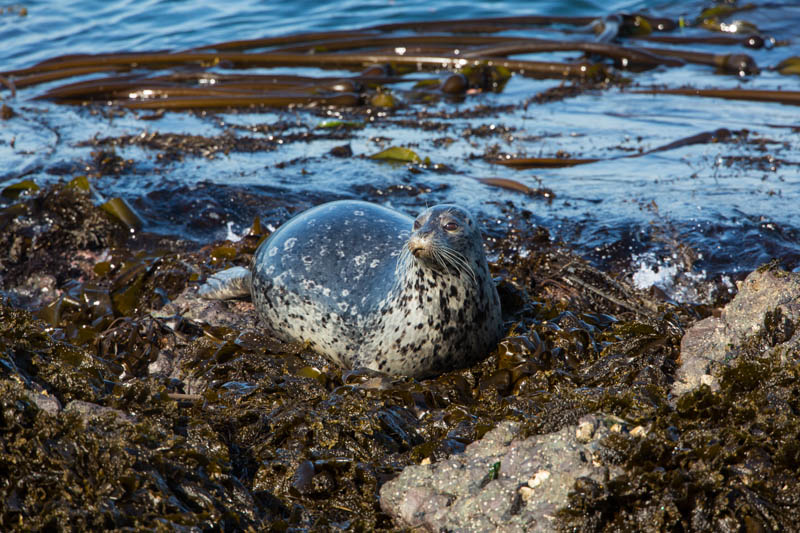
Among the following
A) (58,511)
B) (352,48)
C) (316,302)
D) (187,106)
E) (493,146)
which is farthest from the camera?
(352,48)

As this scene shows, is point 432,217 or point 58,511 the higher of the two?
point 432,217

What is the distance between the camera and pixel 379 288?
13.7ft

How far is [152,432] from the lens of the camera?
279cm

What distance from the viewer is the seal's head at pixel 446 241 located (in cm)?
358

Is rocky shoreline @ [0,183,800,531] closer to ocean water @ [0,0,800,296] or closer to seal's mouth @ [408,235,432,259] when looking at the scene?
seal's mouth @ [408,235,432,259]

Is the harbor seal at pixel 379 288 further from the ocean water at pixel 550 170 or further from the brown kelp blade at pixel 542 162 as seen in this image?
the brown kelp blade at pixel 542 162

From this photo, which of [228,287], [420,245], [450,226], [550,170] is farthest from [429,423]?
[550,170]

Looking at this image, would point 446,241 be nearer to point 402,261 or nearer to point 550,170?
point 402,261

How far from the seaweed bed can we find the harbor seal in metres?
0.14

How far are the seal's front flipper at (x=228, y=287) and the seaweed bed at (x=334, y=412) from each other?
0.14 m

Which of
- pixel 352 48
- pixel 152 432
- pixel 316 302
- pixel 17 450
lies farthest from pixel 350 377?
pixel 352 48

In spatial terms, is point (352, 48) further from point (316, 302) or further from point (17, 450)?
point (17, 450)

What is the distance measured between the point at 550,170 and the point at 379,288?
345 centimetres

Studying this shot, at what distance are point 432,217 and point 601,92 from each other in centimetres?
691
